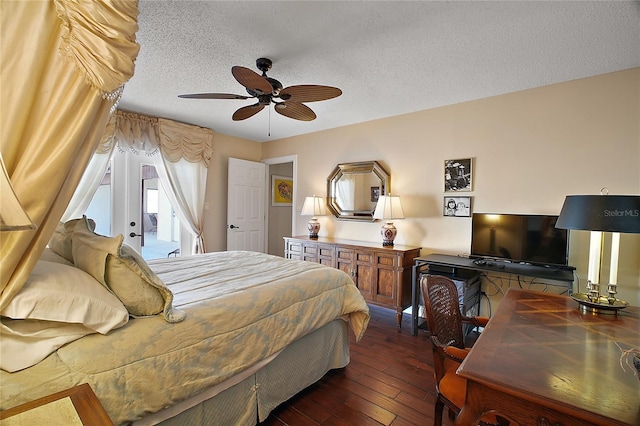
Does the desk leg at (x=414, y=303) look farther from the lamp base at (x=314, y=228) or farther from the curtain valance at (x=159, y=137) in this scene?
the curtain valance at (x=159, y=137)

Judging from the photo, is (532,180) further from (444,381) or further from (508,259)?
(444,381)

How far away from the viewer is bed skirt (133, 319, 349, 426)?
1429mm

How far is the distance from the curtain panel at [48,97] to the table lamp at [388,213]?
10.1ft

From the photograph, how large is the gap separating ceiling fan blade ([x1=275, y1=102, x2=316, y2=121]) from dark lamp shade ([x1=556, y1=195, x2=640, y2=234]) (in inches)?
79.6

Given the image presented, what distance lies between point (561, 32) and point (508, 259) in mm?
1920

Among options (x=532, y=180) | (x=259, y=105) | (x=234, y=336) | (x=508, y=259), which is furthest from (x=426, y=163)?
(x=234, y=336)

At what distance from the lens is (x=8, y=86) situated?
34.3 inches

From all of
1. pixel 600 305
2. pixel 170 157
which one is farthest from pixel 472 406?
pixel 170 157

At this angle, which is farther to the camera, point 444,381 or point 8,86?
point 444,381

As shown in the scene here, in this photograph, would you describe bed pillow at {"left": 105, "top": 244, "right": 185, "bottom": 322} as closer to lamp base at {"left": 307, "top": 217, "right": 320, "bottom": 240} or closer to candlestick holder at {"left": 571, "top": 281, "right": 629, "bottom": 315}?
candlestick holder at {"left": 571, "top": 281, "right": 629, "bottom": 315}

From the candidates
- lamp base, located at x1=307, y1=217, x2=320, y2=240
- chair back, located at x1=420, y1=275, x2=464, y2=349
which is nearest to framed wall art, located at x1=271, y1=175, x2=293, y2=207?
lamp base, located at x1=307, y1=217, x2=320, y2=240

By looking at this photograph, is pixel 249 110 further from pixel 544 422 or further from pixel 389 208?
pixel 544 422

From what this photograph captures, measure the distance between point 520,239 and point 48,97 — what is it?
3462mm

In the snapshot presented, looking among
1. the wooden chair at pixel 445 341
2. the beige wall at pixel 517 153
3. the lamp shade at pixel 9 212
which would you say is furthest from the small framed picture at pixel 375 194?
the lamp shade at pixel 9 212
